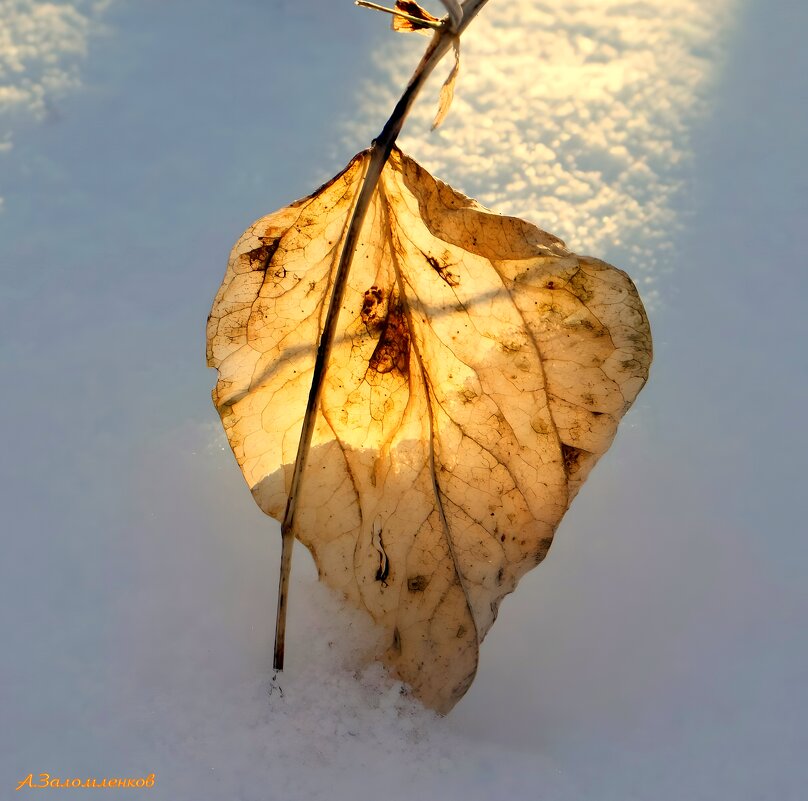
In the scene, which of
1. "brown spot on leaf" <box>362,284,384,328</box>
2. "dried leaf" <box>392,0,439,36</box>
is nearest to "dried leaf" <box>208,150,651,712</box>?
"brown spot on leaf" <box>362,284,384,328</box>

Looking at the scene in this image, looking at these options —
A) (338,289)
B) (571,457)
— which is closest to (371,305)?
(338,289)

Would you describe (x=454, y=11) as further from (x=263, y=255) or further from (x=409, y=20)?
(x=263, y=255)

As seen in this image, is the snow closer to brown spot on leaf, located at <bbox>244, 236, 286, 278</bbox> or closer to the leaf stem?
the leaf stem

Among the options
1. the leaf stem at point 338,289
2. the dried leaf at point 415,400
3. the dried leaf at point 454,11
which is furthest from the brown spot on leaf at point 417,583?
the dried leaf at point 454,11

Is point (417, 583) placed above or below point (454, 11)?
below

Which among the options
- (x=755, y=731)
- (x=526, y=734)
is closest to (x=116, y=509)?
(x=526, y=734)

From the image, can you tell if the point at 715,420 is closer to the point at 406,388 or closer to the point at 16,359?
the point at 406,388
